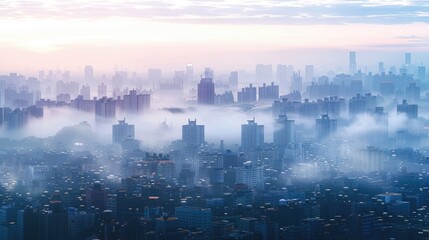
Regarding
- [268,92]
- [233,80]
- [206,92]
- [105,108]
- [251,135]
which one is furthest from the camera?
[268,92]

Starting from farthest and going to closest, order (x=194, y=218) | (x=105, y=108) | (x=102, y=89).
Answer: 1. (x=102, y=89)
2. (x=105, y=108)
3. (x=194, y=218)

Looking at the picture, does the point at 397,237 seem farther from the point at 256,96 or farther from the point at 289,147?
the point at 256,96

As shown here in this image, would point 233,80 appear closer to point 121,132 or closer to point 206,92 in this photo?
point 206,92

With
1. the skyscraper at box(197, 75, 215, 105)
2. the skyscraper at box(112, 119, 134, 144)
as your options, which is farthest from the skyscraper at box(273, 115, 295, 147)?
the skyscraper at box(112, 119, 134, 144)

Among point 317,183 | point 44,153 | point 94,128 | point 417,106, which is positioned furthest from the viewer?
point 417,106

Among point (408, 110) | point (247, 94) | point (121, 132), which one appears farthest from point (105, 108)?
point (408, 110)

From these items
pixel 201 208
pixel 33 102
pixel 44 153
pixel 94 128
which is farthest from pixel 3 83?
pixel 201 208
